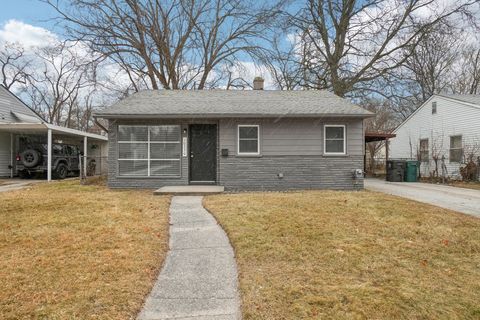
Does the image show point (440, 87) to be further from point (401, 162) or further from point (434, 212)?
point (434, 212)

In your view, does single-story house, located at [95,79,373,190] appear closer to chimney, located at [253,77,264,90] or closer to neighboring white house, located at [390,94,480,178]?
chimney, located at [253,77,264,90]

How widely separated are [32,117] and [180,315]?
21.3 m

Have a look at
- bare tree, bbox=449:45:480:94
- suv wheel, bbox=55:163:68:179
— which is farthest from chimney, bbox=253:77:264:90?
bare tree, bbox=449:45:480:94

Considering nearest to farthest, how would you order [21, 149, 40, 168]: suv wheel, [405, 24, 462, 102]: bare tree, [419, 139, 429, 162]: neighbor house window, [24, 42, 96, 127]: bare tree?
1. [21, 149, 40, 168]: suv wheel
2. [419, 139, 429, 162]: neighbor house window
3. [405, 24, 462, 102]: bare tree
4. [24, 42, 96, 127]: bare tree

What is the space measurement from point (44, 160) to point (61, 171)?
1046 millimetres

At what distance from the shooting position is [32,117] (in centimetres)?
1994

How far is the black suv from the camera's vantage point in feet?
50.8

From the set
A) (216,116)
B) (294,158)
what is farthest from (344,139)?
(216,116)

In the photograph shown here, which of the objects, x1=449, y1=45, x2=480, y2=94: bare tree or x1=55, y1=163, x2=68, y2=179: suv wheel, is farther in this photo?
x1=449, y1=45, x2=480, y2=94: bare tree

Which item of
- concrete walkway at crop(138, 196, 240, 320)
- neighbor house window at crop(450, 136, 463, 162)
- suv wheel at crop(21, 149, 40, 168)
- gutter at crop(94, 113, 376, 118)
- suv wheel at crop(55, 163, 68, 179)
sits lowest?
concrete walkway at crop(138, 196, 240, 320)

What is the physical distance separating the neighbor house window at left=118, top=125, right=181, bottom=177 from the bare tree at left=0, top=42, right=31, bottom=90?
25664 mm

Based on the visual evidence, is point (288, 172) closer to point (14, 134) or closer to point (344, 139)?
point (344, 139)

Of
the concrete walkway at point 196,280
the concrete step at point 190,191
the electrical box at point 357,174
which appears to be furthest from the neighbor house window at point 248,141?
the concrete walkway at point 196,280

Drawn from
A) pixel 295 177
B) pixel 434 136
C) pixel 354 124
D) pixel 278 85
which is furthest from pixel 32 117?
pixel 434 136
